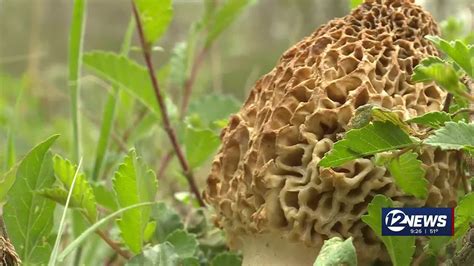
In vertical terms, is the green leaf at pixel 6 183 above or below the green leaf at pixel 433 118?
below

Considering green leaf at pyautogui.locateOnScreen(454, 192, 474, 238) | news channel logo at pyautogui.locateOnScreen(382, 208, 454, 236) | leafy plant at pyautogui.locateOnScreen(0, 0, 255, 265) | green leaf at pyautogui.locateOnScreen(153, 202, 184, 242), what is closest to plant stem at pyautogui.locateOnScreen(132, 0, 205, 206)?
leafy plant at pyautogui.locateOnScreen(0, 0, 255, 265)

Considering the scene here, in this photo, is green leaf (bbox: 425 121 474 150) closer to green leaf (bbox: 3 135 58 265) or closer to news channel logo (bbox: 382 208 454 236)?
news channel logo (bbox: 382 208 454 236)

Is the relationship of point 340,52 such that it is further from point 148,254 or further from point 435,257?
point 148,254

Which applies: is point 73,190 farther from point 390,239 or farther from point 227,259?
point 390,239

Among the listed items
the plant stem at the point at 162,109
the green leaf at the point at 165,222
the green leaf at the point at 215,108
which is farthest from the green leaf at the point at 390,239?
the green leaf at the point at 215,108

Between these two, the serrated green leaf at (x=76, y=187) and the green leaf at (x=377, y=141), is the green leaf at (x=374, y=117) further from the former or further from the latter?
the serrated green leaf at (x=76, y=187)

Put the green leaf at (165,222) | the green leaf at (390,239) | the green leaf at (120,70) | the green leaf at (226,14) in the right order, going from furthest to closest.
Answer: the green leaf at (226,14) → the green leaf at (120,70) → the green leaf at (165,222) → the green leaf at (390,239)

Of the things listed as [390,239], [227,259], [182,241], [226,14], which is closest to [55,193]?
[182,241]
